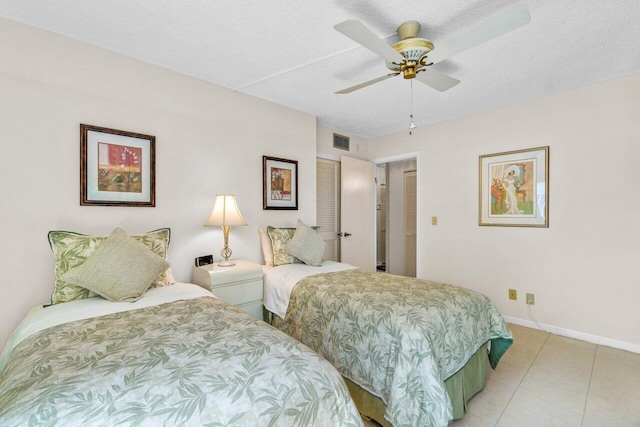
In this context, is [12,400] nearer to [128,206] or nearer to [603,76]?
[128,206]

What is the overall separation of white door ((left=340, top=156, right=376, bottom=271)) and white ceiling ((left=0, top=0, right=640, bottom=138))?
1.33 m

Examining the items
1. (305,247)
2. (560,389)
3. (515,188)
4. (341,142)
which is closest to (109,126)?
(305,247)

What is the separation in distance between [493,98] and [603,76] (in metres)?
0.84

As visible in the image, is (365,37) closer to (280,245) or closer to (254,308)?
(280,245)

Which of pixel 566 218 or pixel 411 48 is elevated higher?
pixel 411 48

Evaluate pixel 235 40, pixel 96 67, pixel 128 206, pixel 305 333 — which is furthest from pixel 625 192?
pixel 96 67

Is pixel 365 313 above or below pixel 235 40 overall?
below

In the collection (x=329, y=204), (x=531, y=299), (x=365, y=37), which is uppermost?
(x=365, y=37)

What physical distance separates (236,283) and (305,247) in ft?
2.50

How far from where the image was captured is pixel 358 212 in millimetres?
4352

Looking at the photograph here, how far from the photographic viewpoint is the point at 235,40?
209 centimetres

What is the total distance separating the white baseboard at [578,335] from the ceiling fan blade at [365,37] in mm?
3034

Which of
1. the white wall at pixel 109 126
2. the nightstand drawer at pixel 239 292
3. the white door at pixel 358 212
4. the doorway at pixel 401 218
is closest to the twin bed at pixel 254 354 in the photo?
the nightstand drawer at pixel 239 292

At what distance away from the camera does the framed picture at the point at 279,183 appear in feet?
10.5
